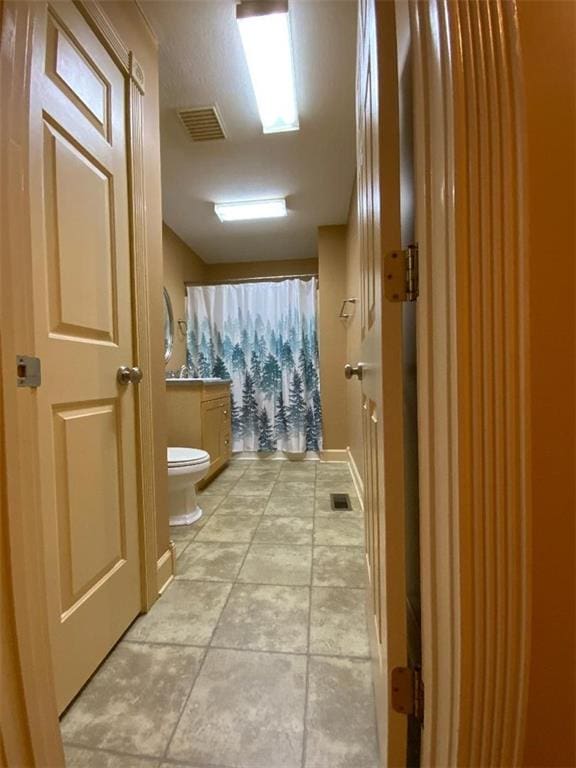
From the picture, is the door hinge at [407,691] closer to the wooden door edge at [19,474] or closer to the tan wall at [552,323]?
the tan wall at [552,323]

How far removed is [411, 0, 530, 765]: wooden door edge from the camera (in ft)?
1.44

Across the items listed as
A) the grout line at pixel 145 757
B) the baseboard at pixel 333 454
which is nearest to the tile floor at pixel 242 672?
the grout line at pixel 145 757

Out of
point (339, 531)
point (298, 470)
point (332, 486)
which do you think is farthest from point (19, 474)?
point (298, 470)

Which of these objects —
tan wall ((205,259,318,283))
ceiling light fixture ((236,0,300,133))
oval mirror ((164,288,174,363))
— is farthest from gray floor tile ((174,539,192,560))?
tan wall ((205,259,318,283))

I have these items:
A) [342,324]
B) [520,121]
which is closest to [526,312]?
[520,121]

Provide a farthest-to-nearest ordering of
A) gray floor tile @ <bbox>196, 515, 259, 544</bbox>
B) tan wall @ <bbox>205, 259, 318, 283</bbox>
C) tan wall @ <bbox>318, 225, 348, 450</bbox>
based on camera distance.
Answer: tan wall @ <bbox>205, 259, 318, 283</bbox> < tan wall @ <bbox>318, 225, 348, 450</bbox> < gray floor tile @ <bbox>196, 515, 259, 544</bbox>

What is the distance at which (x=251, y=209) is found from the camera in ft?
9.45

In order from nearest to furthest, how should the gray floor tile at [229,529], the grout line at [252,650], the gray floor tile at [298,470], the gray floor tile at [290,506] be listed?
1. the grout line at [252,650]
2. the gray floor tile at [229,529]
3. the gray floor tile at [290,506]
4. the gray floor tile at [298,470]

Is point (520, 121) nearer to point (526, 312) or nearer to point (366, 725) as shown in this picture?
point (526, 312)

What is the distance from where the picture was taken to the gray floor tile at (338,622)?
1.06m

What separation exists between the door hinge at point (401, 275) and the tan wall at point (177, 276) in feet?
9.68

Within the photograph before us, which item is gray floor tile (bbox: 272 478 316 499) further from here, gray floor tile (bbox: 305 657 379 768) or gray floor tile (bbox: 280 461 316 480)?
gray floor tile (bbox: 305 657 379 768)

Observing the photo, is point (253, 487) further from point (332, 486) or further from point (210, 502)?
point (332, 486)

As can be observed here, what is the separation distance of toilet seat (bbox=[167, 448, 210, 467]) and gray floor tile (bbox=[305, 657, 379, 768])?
3.79ft
